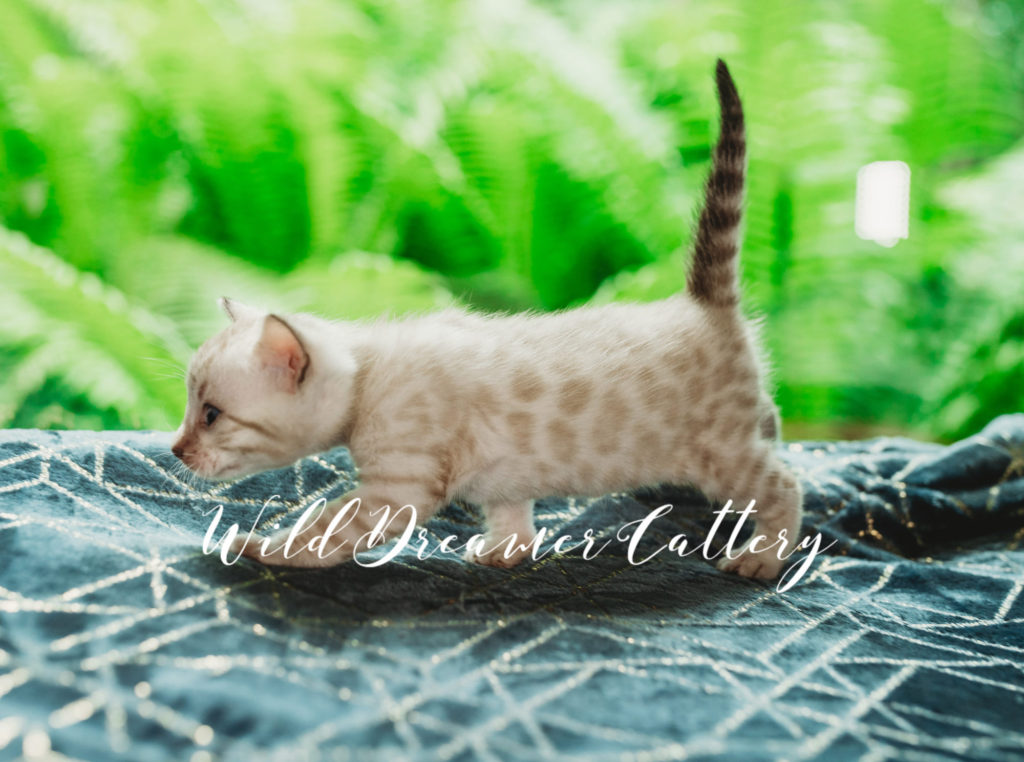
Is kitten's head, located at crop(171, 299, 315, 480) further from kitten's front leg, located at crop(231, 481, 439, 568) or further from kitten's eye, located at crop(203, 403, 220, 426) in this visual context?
kitten's front leg, located at crop(231, 481, 439, 568)

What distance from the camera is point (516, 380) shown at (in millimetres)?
1170

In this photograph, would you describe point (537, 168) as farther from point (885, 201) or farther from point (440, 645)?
point (440, 645)

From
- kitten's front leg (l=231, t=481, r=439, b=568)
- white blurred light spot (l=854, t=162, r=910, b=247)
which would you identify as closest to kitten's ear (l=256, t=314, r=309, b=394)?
kitten's front leg (l=231, t=481, r=439, b=568)

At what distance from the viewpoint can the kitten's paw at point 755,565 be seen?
1.22 m

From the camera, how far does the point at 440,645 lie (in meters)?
0.86

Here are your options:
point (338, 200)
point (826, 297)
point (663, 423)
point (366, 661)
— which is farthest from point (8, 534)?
point (826, 297)

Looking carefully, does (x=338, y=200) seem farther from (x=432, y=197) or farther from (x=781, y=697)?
(x=781, y=697)

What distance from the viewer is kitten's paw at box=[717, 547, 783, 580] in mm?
1217

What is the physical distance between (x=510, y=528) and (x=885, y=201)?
1.70 metres

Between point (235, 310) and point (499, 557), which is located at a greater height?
point (235, 310)

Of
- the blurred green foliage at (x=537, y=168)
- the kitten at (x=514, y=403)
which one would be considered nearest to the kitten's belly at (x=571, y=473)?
the kitten at (x=514, y=403)

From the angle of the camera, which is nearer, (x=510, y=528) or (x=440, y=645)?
(x=440, y=645)

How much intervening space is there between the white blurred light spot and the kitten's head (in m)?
1.81

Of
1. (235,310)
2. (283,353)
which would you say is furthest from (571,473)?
(235,310)
